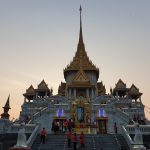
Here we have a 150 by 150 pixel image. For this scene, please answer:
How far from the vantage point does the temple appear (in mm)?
23203

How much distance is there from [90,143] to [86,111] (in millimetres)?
14031

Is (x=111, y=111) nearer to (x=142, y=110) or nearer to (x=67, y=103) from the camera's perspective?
(x=67, y=103)

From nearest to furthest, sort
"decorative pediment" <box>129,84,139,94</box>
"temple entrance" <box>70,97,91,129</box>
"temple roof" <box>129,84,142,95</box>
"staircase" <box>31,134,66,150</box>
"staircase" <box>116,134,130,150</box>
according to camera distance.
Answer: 1. "staircase" <box>116,134,130,150</box>
2. "staircase" <box>31,134,66,150</box>
3. "temple entrance" <box>70,97,91,129</box>
4. "temple roof" <box>129,84,142,95</box>
5. "decorative pediment" <box>129,84,139,94</box>

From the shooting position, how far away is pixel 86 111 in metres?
34.8

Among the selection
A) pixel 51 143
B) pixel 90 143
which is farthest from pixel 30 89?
pixel 90 143

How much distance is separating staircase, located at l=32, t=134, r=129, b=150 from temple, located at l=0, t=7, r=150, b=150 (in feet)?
0.25

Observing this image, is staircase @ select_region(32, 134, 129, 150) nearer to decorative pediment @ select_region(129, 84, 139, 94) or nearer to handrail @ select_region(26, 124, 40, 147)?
handrail @ select_region(26, 124, 40, 147)

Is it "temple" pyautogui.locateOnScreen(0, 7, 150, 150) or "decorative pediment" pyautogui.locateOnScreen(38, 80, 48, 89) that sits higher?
"decorative pediment" pyautogui.locateOnScreen(38, 80, 48, 89)

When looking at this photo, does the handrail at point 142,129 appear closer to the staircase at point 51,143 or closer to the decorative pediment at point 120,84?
the staircase at point 51,143

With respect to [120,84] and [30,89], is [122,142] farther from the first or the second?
[30,89]

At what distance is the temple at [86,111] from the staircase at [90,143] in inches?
3.1

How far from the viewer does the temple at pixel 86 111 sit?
23.2 metres

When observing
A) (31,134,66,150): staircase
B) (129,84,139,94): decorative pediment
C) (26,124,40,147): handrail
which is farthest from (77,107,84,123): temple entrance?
(129,84,139,94): decorative pediment

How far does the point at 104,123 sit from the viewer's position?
3300 cm
